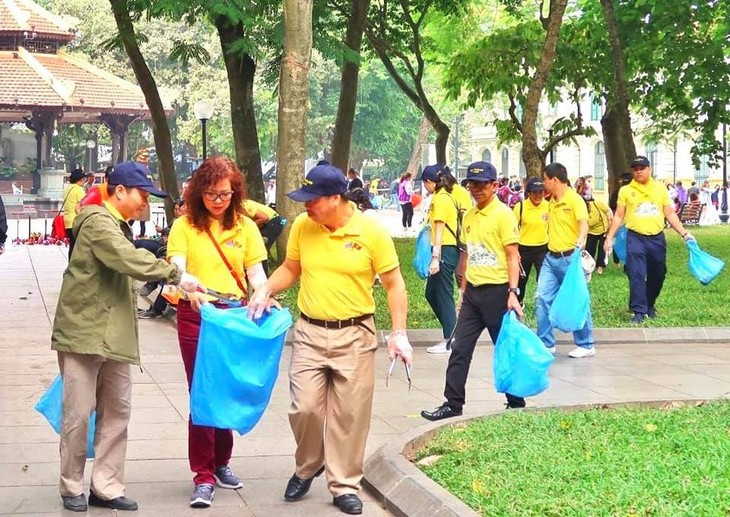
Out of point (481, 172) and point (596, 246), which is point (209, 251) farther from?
point (596, 246)

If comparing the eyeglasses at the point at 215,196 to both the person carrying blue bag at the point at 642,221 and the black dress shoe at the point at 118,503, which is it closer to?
the black dress shoe at the point at 118,503

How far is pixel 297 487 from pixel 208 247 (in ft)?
4.46

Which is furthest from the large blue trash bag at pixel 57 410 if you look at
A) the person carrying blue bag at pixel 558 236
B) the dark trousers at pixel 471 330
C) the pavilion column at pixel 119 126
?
the pavilion column at pixel 119 126

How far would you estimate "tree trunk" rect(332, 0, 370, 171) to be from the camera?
71.1 feet

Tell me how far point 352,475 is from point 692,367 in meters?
6.06

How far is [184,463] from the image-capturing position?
7531 mm

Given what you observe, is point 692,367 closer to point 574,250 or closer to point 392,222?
point 574,250

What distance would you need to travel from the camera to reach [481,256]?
28.9 ft

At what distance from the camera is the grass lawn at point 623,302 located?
14.1 metres

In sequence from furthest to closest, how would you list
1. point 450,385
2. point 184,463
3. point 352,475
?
1. point 450,385
2. point 184,463
3. point 352,475

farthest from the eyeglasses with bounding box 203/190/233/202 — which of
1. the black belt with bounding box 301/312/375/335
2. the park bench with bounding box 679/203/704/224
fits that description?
the park bench with bounding box 679/203/704/224

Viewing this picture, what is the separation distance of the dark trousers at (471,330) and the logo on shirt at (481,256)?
166 mm

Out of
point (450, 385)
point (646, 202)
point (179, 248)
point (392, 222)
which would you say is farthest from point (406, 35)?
point (179, 248)

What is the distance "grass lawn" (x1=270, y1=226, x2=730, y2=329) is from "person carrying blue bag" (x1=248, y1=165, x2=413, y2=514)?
6866mm
